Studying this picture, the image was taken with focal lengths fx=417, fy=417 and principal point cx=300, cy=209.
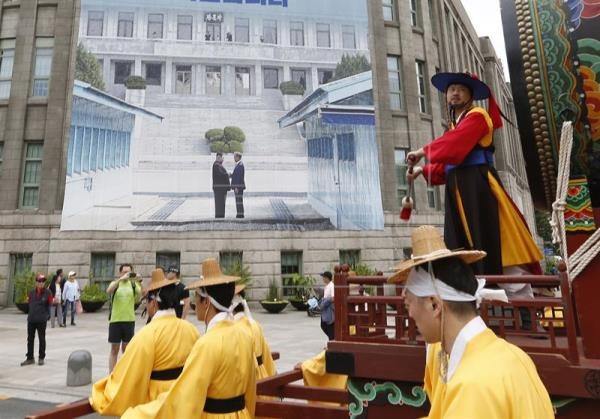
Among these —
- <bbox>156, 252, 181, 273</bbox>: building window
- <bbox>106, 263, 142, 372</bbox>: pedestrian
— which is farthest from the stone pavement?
<bbox>156, 252, 181, 273</bbox>: building window

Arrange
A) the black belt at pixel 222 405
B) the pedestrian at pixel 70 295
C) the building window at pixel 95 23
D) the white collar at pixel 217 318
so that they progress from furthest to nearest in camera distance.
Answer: the building window at pixel 95 23 < the pedestrian at pixel 70 295 < the white collar at pixel 217 318 < the black belt at pixel 222 405

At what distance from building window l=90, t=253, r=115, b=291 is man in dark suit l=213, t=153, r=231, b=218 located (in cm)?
489

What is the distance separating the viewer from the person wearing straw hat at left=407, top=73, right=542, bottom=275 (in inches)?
117

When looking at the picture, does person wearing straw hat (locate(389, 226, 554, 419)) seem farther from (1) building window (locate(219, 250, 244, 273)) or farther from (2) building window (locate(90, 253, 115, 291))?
(2) building window (locate(90, 253, 115, 291))

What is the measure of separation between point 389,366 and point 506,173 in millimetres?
32663

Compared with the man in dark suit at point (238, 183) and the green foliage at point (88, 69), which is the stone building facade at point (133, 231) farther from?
the man in dark suit at point (238, 183)

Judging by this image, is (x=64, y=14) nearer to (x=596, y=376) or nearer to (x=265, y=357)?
(x=265, y=357)

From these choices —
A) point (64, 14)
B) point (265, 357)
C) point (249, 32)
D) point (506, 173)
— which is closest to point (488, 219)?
point (265, 357)

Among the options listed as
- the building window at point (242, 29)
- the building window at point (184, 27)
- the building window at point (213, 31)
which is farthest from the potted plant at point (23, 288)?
the building window at point (242, 29)

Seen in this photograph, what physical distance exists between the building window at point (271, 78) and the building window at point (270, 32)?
1.42m

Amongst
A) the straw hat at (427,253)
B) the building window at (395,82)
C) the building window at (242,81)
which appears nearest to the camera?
the straw hat at (427,253)

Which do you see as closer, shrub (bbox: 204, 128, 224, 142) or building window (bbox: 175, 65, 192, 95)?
shrub (bbox: 204, 128, 224, 142)

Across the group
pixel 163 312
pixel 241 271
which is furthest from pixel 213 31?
pixel 163 312

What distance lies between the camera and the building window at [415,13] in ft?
73.5
